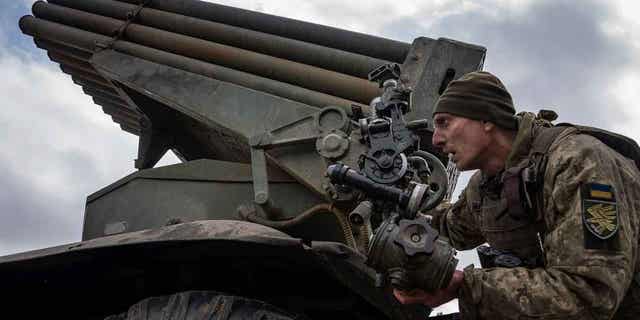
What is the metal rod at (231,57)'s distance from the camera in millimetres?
3981

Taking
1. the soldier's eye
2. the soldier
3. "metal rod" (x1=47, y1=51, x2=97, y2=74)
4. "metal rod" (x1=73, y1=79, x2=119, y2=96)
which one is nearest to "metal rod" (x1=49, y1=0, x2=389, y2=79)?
"metal rod" (x1=47, y1=51, x2=97, y2=74)

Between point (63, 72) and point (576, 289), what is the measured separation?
519 centimetres

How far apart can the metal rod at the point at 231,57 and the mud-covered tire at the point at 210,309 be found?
1.54 metres

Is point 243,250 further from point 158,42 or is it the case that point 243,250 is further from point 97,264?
point 158,42

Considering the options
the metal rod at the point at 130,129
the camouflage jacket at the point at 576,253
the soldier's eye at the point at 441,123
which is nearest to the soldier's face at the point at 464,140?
the soldier's eye at the point at 441,123

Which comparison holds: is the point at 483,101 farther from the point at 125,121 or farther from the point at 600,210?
the point at 125,121

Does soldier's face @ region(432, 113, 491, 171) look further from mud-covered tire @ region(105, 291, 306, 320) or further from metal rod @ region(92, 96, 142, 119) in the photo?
metal rod @ region(92, 96, 142, 119)

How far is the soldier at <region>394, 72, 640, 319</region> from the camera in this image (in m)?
2.19

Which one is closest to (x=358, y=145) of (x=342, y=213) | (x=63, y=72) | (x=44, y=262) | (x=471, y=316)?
(x=342, y=213)

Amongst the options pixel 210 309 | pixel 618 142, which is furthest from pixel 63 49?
pixel 618 142

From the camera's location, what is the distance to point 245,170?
389cm

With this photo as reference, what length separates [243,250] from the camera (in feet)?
8.89

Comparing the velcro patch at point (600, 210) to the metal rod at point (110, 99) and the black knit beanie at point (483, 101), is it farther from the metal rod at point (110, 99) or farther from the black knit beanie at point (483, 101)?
the metal rod at point (110, 99)

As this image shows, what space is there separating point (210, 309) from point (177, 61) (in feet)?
7.60
